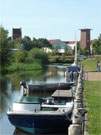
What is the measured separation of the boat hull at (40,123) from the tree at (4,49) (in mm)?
44297

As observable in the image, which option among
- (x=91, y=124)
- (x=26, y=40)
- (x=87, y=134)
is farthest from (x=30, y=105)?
(x=26, y=40)

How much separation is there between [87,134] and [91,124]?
62.7 inches

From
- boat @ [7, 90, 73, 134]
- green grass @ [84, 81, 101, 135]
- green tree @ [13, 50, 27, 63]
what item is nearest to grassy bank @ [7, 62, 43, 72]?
green tree @ [13, 50, 27, 63]

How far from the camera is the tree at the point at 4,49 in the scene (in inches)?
2529

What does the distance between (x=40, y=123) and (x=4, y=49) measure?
48407mm

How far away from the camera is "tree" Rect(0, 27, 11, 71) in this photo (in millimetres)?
64225

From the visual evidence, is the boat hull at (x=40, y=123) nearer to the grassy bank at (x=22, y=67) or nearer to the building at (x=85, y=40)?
the grassy bank at (x=22, y=67)

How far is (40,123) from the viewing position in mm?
18266

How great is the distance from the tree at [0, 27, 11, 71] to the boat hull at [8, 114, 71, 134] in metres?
44.3

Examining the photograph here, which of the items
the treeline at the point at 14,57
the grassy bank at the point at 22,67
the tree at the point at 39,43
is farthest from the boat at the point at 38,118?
the tree at the point at 39,43

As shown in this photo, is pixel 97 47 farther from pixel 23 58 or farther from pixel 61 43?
pixel 61 43

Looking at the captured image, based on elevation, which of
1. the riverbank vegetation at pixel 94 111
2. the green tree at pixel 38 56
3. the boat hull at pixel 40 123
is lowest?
the green tree at pixel 38 56

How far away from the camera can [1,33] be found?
67.0 m

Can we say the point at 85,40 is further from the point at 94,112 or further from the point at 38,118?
the point at 94,112
